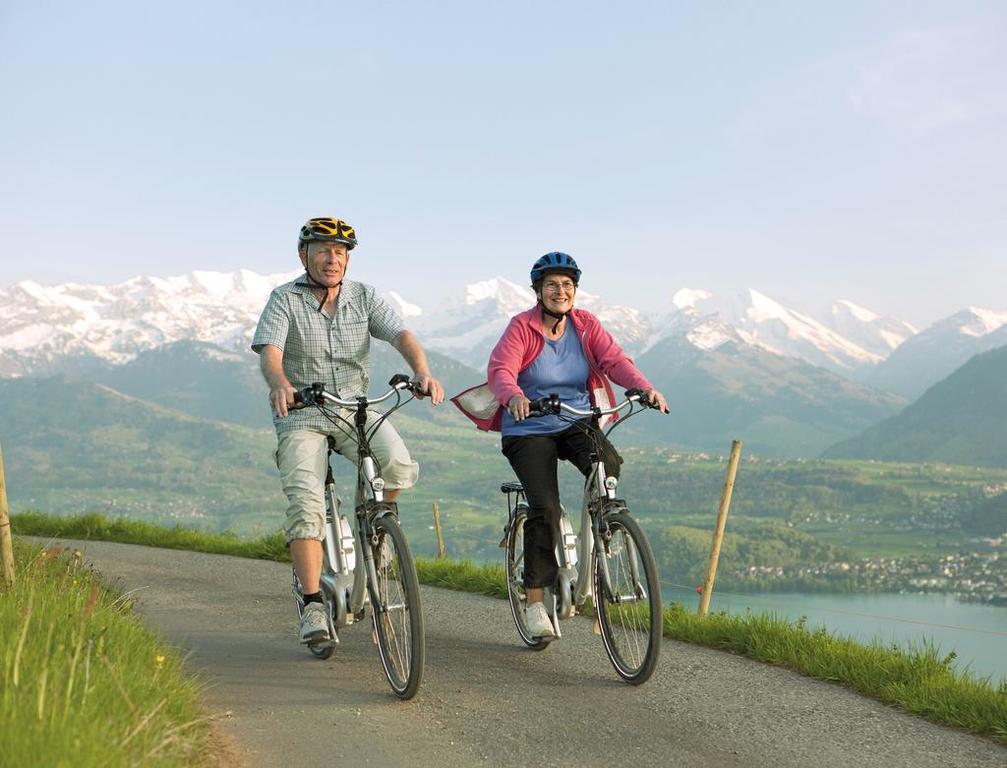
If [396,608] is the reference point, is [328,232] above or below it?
above

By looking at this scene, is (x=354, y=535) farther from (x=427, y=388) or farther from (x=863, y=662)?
(x=863, y=662)

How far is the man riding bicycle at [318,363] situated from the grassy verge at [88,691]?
97 cm

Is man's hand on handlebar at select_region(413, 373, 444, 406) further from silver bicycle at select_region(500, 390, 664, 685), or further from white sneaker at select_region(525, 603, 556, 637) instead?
white sneaker at select_region(525, 603, 556, 637)

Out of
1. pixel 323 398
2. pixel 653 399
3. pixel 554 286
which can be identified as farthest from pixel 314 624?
pixel 554 286

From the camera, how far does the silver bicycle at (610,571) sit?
5.75m

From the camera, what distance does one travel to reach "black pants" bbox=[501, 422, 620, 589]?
6.38 m

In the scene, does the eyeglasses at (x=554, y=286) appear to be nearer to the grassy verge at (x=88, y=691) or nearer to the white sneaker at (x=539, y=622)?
the white sneaker at (x=539, y=622)

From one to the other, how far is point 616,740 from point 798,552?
578 feet

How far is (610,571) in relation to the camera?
19.9 feet

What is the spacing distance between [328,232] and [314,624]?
2283mm

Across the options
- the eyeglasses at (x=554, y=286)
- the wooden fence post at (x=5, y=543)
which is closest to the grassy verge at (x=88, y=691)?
the wooden fence post at (x=5, y=543)

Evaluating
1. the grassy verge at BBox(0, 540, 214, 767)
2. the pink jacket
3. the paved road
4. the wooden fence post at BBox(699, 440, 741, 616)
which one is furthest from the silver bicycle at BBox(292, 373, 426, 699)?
the wooden fence post at BBox(699, 440, 741, 616)

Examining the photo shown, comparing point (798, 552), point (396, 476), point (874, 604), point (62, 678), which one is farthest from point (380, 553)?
point (798, 552)

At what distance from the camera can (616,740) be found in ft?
15.9
